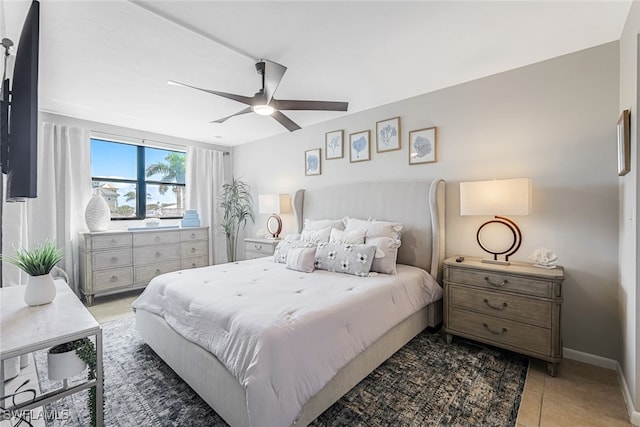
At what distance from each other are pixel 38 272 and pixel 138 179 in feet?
11.7

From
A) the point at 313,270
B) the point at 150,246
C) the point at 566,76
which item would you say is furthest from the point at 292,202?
the point at 566,76

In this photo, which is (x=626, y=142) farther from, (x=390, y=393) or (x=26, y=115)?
(x=26, y=115)

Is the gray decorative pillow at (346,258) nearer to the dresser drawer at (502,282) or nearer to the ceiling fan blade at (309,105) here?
the dresser drawer at (502,282)

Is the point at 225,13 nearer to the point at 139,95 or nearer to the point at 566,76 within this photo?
the point at 139,95

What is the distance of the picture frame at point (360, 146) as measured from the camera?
3.63 metres

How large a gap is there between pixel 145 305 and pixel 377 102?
10.7ft

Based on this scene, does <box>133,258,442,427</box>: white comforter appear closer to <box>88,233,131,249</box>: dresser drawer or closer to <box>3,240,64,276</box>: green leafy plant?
<box>3,240,64,276</box>: green leafy plant

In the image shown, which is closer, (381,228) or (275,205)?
(381,228)

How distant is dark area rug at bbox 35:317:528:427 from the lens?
167 cm

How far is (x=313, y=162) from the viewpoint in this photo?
14.0 feet

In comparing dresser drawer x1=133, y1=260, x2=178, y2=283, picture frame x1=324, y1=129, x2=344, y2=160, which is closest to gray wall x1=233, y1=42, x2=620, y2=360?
picture frame x1=324, y1=129, x2=344, y2=160

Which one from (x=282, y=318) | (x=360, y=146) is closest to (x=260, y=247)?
(x=360, y=146)

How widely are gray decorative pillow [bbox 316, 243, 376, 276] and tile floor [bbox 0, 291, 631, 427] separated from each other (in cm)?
140

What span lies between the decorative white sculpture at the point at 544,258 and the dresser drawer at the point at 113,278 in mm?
4922
